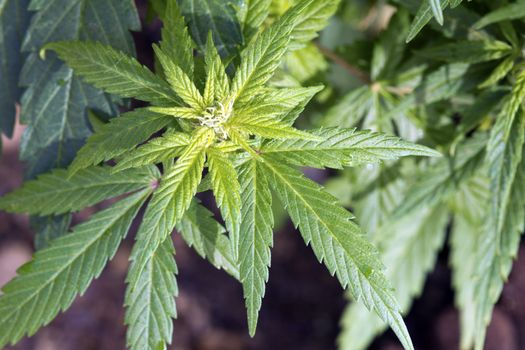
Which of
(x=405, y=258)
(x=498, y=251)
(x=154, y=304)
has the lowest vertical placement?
(x=405, y=258)

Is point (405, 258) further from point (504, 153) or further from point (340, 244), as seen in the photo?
point (340, 244)

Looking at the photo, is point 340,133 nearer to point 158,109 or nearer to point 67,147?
point 158,109

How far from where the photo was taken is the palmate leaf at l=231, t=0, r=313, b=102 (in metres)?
1.11

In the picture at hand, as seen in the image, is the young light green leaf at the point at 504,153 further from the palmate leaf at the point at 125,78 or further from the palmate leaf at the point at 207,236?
the palmate leaf at the point at 125,78

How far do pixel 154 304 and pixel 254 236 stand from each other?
334 millimetres

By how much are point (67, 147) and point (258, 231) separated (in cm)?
69

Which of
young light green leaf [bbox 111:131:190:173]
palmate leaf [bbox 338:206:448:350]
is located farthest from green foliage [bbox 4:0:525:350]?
palmate leaf [bbox 338:206:448:350]

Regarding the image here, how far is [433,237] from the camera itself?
2.20 metres

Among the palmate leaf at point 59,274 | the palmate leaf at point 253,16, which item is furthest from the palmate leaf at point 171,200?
the palmate leaf at point 253,16

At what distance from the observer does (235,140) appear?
1.11 m

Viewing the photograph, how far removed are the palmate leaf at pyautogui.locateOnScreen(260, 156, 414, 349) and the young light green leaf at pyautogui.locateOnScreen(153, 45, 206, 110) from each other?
0.75ft

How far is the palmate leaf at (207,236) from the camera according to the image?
4.21ft

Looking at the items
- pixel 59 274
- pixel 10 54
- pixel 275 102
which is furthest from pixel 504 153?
pixel 10 54

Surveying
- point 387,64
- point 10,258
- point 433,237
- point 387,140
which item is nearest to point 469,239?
point 433,237
